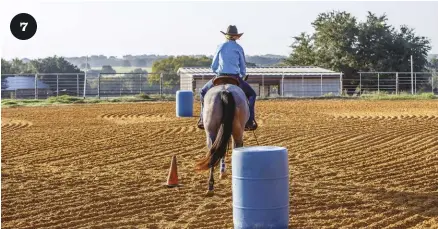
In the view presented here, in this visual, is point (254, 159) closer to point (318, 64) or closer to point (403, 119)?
point (403, 119)

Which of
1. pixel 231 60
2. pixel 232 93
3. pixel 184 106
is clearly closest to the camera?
pixel 232 93

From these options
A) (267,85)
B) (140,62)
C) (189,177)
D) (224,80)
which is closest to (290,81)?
(267,85)

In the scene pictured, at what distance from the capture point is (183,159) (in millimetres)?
12320

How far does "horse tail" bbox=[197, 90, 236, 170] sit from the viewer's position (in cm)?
832

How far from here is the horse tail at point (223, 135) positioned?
8.32 m

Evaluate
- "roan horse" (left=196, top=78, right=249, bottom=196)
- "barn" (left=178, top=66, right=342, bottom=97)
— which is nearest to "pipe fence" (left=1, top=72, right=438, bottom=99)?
"barn" (left=178, top=66, right=342, bottom=97)

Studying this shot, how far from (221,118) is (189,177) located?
1.84m

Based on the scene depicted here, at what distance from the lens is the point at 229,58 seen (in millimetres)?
9758

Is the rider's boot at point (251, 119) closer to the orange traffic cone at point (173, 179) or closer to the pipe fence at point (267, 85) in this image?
the orange traffic cone at point (173, 179)

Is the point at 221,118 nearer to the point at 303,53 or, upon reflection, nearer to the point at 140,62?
the point at 303,53

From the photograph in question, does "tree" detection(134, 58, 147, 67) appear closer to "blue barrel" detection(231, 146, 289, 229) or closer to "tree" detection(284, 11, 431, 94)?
"tree" detection(284, 11, 431, 94)

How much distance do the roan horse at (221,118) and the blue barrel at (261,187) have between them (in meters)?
1.58

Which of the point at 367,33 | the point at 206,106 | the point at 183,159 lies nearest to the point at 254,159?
the point at 206,106

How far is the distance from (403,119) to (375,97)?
18.3m
